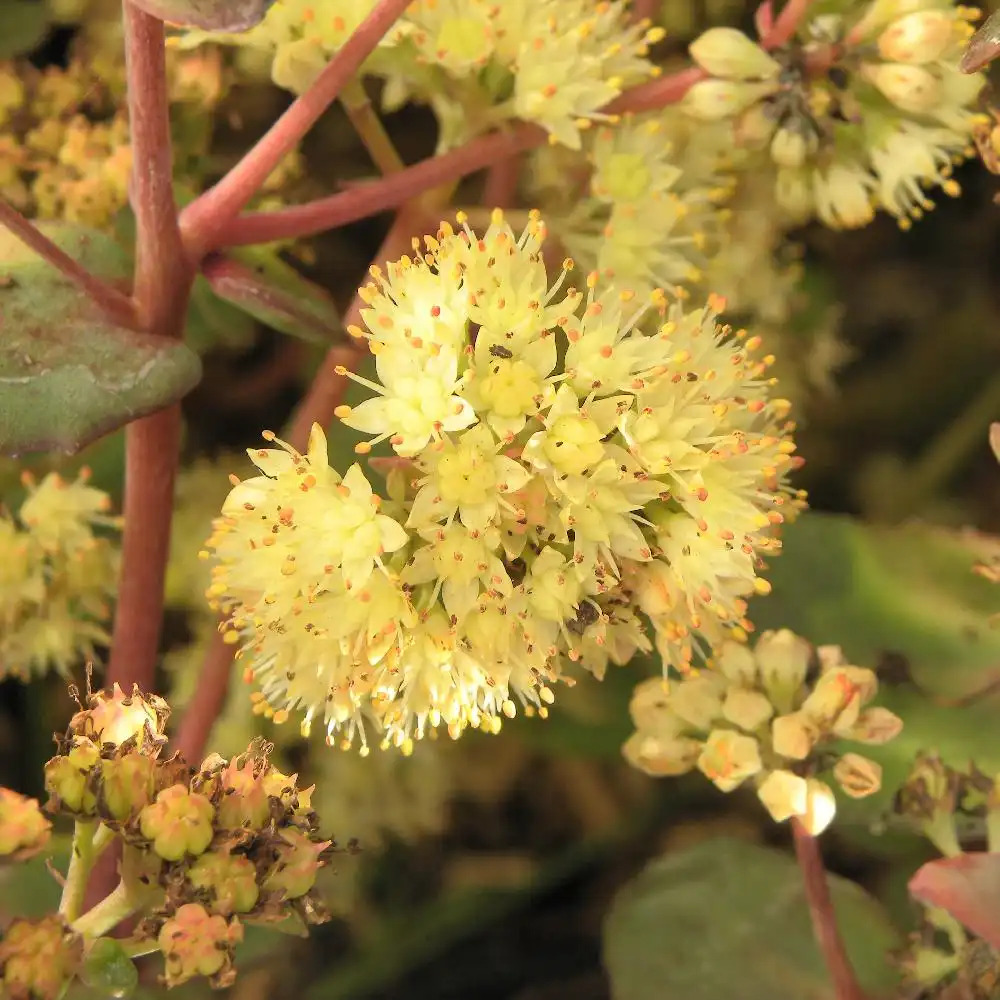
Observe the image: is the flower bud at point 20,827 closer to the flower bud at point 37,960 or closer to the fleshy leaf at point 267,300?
the flower bud at point 37,960

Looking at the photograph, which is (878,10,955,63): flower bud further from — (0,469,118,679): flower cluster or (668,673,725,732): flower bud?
(0,469,118,679): flower cluster

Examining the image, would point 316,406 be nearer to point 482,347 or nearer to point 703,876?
point 482,347

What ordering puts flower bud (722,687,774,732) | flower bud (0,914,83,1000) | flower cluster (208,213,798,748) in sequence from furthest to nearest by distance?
1. flower bud (722,687,774,732)
2. flower cluster (208,213,798,748)
3. flower bud (0,914,83,1000)

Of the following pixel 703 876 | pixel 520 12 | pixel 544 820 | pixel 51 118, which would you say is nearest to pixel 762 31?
pixel 520 12

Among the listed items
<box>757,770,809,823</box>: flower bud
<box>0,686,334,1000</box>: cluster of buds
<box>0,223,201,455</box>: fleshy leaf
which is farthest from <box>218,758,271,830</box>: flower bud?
<box>757,770,809,823</box>: flower bud

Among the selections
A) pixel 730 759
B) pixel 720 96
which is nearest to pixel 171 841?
pixel 730 759

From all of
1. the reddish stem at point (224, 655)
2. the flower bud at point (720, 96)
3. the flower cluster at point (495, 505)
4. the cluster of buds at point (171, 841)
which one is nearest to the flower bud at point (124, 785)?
the cluster of buds at point (171, 841)
